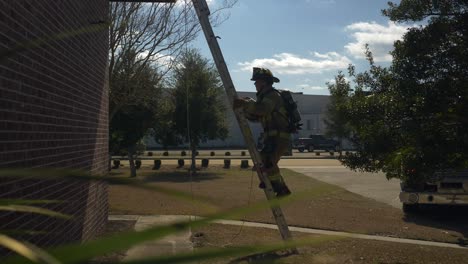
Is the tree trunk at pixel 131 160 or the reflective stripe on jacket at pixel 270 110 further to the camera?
the tree trunk at pixel 131 160

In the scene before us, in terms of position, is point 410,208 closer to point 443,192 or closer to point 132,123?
point 443,192

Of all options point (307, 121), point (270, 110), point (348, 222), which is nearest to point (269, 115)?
point (270, 110)

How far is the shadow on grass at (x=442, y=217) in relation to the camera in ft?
33.2

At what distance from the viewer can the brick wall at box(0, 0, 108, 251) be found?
3.67 m

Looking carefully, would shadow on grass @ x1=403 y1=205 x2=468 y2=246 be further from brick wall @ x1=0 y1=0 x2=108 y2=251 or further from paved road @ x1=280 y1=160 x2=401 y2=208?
brick wall @ x1=0 y1=0 x2=108 y2=251

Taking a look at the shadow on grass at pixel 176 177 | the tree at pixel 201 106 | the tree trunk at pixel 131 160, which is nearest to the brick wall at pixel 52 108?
the shadow on grass at pixel 176 177

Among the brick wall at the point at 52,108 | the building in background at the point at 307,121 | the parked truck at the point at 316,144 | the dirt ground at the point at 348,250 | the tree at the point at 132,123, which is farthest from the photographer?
the building in background at the point at 307,121

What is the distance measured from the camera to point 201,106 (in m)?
25.0

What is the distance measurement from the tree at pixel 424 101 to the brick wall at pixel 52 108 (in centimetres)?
354

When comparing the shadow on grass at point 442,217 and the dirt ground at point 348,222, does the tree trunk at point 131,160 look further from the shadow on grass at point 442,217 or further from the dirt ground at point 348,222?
the shadow on grass at point 442,217

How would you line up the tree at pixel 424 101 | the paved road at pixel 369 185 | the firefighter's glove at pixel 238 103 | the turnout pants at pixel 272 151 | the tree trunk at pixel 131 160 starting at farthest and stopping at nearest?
the tree trunk at pixel 131 160 < the paved road at pixel 369 185 < the turnout pants at pixel 272 151 < the firefighter's glove at pixel 238 103 < the tree at pixel 424 101

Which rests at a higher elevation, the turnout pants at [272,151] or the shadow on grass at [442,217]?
the turnout pants at [272,151]

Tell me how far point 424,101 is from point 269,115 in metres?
1.76

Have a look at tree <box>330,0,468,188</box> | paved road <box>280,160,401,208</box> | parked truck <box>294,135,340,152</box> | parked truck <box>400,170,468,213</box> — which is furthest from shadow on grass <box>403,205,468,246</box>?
parked truck <box>294,135,340,152</box>
